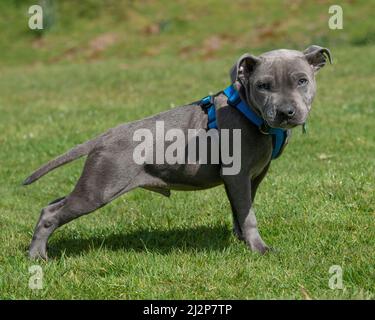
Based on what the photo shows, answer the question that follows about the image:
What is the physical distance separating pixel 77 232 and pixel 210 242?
4.71 ft

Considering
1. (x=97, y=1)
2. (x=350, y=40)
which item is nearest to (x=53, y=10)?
(x=97, y=1)

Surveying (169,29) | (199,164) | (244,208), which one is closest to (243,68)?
(199,164)

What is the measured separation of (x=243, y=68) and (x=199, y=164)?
834 millimetres

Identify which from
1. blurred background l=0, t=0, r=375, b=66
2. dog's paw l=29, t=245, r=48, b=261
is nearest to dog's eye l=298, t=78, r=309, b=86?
dog's paw l=29, t=245, r=48, b=261

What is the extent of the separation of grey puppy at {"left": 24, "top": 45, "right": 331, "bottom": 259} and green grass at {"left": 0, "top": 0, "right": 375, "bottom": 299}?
0.35m

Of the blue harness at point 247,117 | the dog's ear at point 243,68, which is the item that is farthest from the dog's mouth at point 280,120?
the dog's ear at point 243,68

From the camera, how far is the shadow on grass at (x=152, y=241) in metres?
5.94

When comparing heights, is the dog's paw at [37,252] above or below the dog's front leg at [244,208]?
below

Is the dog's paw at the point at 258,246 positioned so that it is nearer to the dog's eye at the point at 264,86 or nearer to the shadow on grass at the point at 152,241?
the shadow on grass at the point at 152,241

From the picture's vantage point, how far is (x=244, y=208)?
5531mm

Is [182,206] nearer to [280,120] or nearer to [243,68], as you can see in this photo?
[243,68]

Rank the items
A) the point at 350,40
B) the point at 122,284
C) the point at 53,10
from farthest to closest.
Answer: the point at 53,10 < the point at 350,40 < the point at 122,284

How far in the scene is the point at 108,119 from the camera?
12.0m
